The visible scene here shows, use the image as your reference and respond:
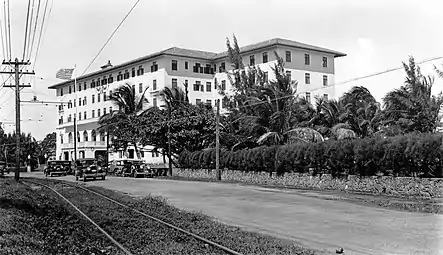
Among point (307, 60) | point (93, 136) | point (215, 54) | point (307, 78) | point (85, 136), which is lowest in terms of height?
point (93, 136)

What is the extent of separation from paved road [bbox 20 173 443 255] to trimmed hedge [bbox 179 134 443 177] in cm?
424

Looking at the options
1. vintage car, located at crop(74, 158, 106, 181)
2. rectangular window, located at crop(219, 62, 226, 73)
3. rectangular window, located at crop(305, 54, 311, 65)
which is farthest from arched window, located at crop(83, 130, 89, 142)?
vintage car, located at crop(74, 158, 106, 181)

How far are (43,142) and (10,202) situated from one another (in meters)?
113

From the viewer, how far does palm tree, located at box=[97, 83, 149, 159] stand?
188ft

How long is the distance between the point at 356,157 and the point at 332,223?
39.4ft

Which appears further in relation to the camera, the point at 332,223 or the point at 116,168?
the point at 116,168

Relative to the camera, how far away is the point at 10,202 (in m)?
20.9

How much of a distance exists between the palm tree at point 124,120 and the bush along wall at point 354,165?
2018 centimetres

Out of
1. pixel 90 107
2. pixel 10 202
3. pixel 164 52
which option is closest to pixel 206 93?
pixel 164 52

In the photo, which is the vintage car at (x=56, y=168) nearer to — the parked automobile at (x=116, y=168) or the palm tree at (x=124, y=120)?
the parked automobile at (x=116, y=168)

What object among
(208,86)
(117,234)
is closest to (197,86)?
(208,86)

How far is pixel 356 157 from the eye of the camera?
2619 cm

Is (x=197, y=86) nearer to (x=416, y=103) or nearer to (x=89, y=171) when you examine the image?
(x=89, y=171)

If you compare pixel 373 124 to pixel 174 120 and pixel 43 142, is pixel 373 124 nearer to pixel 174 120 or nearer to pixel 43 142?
pixel 174 120
